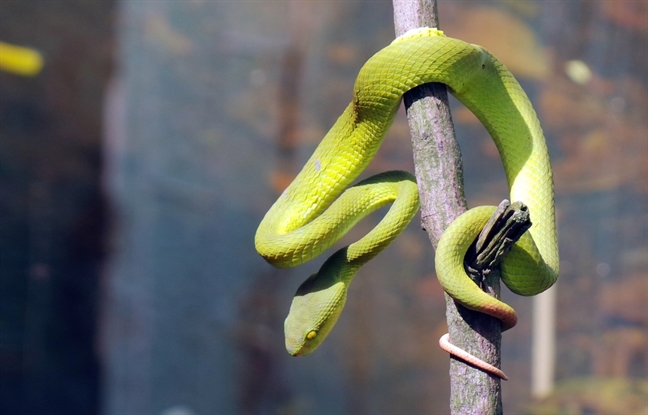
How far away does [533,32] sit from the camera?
5.03 m

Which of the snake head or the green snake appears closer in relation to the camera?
the green snake

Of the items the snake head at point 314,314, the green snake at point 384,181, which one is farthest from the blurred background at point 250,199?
the snake head at point 314,314

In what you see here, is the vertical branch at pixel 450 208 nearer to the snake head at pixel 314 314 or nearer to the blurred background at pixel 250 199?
the snake head at pixel 314 314

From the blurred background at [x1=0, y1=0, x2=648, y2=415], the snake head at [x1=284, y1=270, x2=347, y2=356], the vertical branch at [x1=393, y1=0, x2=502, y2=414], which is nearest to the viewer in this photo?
the vertical branch at [x1=393, y1=0, x2=502, y2=414]

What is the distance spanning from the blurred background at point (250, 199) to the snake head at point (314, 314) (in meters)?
3.19

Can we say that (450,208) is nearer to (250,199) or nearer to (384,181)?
(384,181)

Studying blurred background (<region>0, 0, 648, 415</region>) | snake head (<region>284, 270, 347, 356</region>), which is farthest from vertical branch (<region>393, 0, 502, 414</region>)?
blurred background (<region>0, 0, 648, 415</region>)

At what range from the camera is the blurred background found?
184 inches

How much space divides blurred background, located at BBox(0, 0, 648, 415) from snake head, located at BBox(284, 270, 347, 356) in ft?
10.5

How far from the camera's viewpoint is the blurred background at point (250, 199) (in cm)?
466

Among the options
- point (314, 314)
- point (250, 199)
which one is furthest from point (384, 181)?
point (250, 199)

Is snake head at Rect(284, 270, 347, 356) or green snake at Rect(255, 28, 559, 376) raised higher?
green snake at Rect(255, 28, 559, 376)

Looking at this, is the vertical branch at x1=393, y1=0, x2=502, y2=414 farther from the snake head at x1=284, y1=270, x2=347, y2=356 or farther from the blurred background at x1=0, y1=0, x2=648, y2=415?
the blurred background at x1=0, y1=0, x2=648, y2=415

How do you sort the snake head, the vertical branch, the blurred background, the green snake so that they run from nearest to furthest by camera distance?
the vertical branch, the green snake, the snake head, the blurred background
